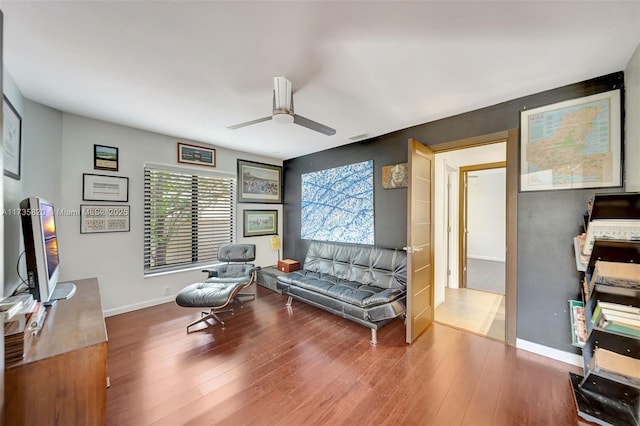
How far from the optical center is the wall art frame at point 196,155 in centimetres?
370

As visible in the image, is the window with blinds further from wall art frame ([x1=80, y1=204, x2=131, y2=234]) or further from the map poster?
the map poster

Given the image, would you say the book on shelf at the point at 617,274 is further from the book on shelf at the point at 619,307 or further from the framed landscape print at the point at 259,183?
the framed landscape print at the point at 259,183

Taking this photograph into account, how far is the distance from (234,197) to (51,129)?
233cm

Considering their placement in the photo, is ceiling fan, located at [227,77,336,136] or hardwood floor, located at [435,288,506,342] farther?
hardwood floor, located at [435,288,506,342]

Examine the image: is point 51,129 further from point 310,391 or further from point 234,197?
point 310,391

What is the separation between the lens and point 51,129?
2.62 metres

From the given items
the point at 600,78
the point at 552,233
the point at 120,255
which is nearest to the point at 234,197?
the point at 120,255

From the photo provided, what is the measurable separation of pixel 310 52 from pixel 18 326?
7.38 ft

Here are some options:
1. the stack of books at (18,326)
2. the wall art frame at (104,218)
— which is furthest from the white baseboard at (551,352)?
the wall art frame at (104,218)

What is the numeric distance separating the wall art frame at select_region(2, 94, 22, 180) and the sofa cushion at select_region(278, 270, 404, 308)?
289cm

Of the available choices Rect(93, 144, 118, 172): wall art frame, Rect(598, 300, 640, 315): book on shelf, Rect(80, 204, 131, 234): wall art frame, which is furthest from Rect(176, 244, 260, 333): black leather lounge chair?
A: Rect(598, 300, 640, 315): book on shelf

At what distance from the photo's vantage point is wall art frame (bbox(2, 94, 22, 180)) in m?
1.81

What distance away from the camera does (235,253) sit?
12.4 ft

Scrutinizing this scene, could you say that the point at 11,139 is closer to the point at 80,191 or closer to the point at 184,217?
the point at 80,191
